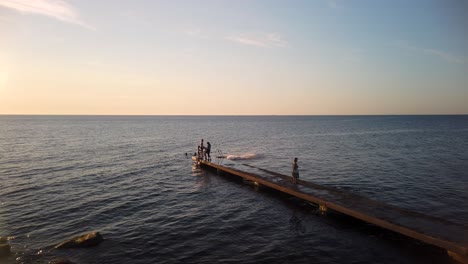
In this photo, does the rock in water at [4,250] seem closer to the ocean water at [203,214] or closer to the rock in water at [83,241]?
the ocean water at [203,214]

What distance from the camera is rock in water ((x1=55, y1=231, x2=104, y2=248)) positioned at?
1391 centimetres

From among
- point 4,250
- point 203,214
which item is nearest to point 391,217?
point 203,214

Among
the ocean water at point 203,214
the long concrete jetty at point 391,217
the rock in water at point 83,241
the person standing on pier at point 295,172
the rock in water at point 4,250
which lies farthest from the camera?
the person standing on pier at point 295,172

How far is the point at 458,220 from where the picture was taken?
16.5 metres

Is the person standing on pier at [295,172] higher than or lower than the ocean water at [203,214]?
higher

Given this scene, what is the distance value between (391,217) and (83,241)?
50.0 feet

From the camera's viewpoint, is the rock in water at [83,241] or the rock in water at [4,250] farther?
the rock in water at [83,241]

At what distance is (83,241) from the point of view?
1398 cm

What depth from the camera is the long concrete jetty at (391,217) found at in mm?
12375

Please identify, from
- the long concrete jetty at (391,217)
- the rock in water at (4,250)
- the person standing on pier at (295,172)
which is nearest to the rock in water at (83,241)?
the rock in water at (4,250)

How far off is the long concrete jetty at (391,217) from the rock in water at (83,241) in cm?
1247

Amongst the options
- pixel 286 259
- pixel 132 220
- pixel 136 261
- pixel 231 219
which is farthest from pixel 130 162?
pixel 286 259

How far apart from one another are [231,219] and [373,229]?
778cm

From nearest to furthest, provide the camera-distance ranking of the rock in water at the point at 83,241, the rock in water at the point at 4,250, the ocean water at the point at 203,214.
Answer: the rock in water at the point at 4,250
the ocean water at the point at 203,214
the rock in water at the point at 83,241
